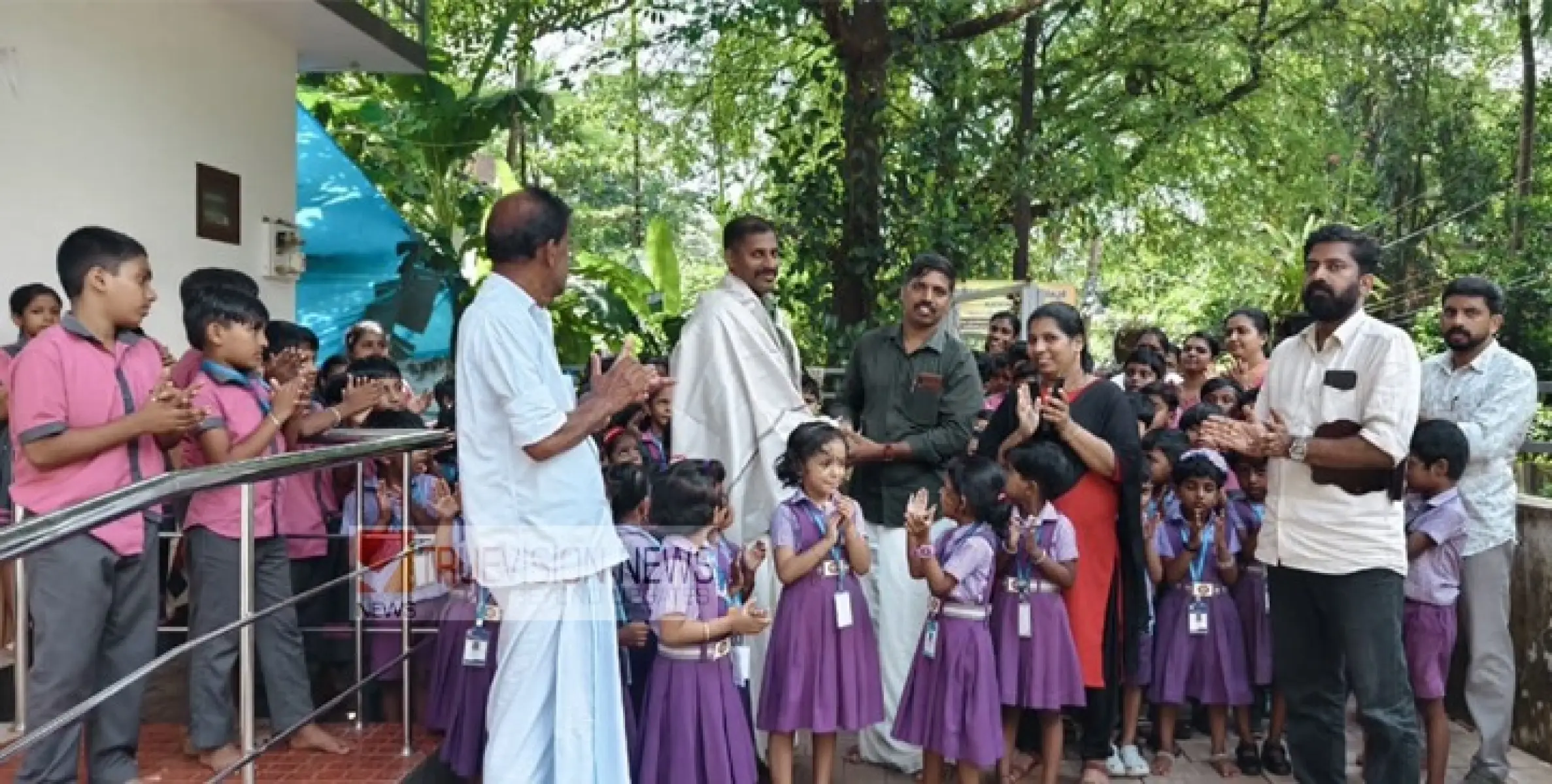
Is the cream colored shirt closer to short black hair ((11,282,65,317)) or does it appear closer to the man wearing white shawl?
the man wearing white shawl

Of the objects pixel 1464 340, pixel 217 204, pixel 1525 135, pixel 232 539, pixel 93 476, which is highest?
pixel 1525 135

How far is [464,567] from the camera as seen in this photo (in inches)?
171

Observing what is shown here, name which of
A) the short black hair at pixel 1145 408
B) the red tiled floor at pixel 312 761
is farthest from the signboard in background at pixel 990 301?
the red tiled floor at pixel 312 761

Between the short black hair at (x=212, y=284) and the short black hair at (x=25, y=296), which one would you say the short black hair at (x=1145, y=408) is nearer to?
the short black hair at (x=212, y=284)

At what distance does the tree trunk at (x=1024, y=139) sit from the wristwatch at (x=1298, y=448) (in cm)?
585

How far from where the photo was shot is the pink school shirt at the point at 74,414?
127 inches

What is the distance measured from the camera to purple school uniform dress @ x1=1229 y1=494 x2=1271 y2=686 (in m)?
4.76

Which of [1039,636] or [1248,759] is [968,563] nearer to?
[1039,636]

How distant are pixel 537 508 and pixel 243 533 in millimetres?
811

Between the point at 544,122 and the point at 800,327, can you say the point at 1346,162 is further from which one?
the point at 544,122

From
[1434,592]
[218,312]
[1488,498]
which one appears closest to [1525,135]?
[1488,498]

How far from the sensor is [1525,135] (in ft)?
56.8

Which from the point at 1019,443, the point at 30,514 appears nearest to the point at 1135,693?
the point at 1019,443

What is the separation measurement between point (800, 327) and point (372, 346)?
3.90 metres
